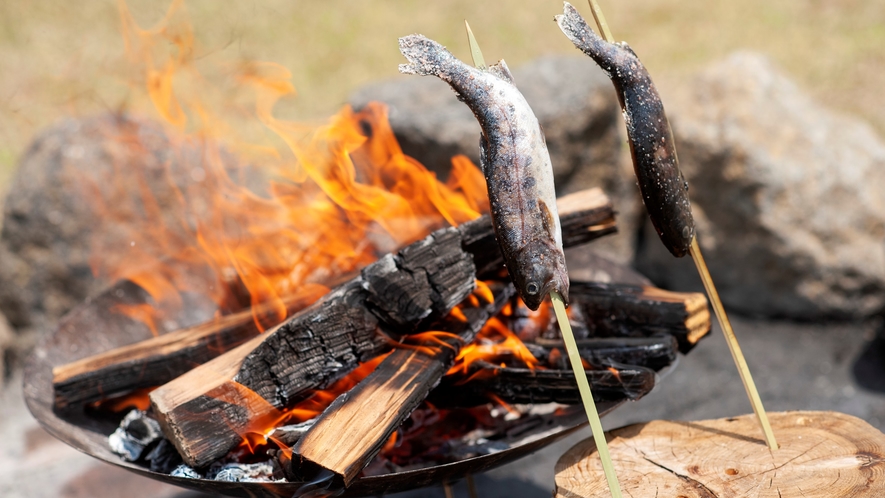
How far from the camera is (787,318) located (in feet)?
13.8

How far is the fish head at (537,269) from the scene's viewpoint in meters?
1.45

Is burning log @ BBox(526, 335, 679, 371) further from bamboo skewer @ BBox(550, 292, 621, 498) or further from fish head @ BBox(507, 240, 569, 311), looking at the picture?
fish head @ BBox(507, 240, 569, 311)

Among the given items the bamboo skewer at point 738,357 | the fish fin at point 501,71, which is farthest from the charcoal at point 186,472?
the bamboo skewer at point 738,357

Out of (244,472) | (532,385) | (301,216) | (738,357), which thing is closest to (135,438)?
(244,472)

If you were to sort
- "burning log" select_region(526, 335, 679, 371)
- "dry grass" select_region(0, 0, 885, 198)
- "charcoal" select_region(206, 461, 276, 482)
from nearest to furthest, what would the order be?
"charcoal" select_region(206, 461, 276, 482) → "burning log" select_region(526, 335, 679, 371) → "dry grass" select_region(0, 0, 885, 198)

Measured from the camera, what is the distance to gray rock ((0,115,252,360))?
3.86 meters

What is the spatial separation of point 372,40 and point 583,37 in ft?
24.4

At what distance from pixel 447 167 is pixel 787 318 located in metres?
2.29

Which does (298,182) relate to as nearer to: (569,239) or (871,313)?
(569,239)

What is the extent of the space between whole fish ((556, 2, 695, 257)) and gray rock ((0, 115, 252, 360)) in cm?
306

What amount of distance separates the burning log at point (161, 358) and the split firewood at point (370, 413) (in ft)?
0.90

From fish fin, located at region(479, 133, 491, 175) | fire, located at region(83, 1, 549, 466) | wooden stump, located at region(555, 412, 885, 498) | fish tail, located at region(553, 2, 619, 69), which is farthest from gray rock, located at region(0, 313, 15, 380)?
fish tail, located at region(553, 2, 619, 69)

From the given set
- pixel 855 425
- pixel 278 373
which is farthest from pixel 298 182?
pixel 855 425

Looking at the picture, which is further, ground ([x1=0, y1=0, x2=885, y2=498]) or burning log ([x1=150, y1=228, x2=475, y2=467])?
ground ([x1=0, y1=0, x2=885, y2=498])
